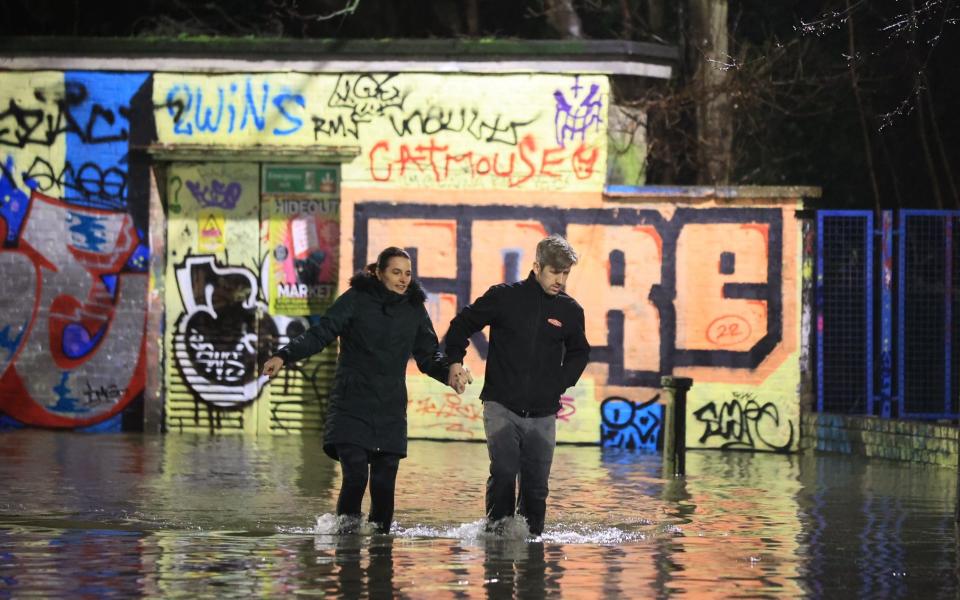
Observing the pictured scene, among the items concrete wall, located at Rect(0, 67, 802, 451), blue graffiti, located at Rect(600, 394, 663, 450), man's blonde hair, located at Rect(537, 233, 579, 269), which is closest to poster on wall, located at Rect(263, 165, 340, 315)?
concrete wall, located at Rect(0, 67, 802, 451)

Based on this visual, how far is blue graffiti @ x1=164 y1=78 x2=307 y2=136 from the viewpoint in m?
20.2

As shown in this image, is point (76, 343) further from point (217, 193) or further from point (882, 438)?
point (882, 438)

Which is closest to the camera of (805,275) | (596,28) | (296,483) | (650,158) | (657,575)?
(657,575)

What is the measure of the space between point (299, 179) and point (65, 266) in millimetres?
2744

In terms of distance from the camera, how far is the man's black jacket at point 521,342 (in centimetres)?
1068

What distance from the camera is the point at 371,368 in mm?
10727

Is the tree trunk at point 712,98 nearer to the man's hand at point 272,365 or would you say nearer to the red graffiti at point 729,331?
the red graffiti at point 729,331

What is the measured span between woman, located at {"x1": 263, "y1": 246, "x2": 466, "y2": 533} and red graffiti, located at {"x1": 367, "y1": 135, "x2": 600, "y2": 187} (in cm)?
913

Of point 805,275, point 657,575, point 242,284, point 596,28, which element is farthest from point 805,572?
point 596,28

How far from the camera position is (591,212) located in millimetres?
19891

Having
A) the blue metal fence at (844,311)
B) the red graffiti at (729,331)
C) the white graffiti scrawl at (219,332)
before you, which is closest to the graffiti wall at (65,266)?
the white graffiti scrawl at (219,332)

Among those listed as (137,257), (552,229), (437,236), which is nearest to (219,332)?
(137,257)

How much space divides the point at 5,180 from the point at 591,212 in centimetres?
643

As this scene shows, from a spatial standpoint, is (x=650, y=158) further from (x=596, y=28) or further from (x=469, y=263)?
(x=596, y=28)
